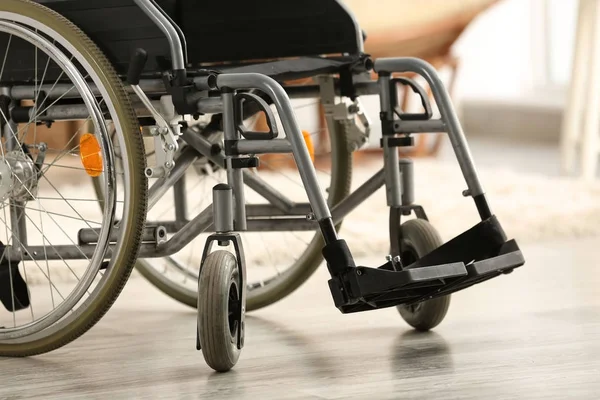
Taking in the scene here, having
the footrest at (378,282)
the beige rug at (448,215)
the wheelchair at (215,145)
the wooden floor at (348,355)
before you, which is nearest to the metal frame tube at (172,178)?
the wheelchair at (215,145)

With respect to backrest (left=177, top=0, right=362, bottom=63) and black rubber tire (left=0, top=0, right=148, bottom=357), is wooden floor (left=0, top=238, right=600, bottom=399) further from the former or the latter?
backrest (left=177, top=0, right=362, bottom=63)

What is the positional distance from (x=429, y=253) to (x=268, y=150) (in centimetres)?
30

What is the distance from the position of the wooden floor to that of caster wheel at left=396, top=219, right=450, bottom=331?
3cm

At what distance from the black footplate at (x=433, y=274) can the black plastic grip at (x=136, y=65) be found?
38 centimetres

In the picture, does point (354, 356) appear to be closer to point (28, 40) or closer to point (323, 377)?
point (323, 377)

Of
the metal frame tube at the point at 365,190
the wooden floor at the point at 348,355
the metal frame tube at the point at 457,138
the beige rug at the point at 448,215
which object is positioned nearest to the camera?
the wooden floor at the point at 348,355

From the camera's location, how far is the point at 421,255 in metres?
1.57

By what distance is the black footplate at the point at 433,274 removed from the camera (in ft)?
4.33

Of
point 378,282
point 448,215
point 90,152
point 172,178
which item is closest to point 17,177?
point 90,152

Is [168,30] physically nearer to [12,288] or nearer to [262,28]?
[262,28]

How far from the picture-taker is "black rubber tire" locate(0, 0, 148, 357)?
1.37 m

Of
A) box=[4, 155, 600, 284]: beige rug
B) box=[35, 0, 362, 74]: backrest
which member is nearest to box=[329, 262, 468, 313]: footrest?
box=[35, 0, 362, 74]: backrest

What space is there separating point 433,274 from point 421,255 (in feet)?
0.76

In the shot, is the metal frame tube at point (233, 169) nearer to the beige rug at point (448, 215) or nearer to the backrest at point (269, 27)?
the backrest at point (269, 27)
